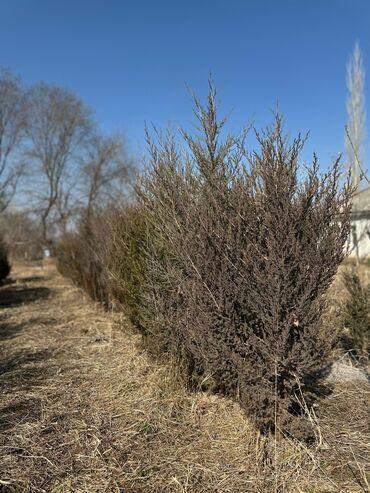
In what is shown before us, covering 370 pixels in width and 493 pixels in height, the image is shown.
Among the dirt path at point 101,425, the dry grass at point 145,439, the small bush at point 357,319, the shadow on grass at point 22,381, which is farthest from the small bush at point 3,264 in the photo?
the small bush at point 357,319

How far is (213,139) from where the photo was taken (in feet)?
13.0

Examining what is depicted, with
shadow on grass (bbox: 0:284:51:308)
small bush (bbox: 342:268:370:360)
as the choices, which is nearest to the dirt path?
small bush (bbox: 342:268:370:360)

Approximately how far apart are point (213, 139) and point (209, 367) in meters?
2.08

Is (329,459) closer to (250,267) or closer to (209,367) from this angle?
(209,367)

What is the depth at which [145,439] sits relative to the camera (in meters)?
3.23

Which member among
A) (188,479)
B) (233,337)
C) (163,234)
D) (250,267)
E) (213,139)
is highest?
(213,139)

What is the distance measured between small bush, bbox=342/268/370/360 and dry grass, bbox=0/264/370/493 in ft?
3.99

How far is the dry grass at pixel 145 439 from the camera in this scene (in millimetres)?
2676

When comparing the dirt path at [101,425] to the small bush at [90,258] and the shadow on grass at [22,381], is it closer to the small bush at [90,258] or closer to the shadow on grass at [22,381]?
the shadow on grass at [22,381]

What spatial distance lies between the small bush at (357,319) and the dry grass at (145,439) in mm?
1215

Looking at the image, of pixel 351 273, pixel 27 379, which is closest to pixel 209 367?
pixel 27 379

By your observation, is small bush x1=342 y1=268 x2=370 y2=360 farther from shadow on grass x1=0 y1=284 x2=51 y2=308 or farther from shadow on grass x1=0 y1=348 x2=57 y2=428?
shadow on grass x1=0 y1=284 x2=51 y2=308

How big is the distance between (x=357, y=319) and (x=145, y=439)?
10.5 ft

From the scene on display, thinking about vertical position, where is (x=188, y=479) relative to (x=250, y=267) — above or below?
below
